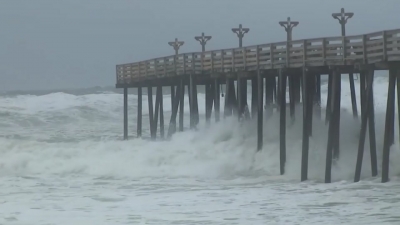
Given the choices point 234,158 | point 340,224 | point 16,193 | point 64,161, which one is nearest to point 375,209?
point 340,224

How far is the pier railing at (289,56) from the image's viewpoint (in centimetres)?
2584

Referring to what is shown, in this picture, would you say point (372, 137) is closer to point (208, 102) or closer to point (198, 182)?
point (198, 182)

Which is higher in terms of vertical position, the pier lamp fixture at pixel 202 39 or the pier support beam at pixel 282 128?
the pier lamp fixture at pixel 202 39

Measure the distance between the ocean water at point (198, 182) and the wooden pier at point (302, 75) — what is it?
2.31ft

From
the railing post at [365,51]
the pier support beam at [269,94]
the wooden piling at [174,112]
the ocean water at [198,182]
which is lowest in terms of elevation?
Answer: the ocean water at [198,182]

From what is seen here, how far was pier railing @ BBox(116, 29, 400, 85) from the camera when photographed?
84.8 feet

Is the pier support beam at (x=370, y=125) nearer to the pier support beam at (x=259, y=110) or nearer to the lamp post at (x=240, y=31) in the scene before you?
the pier support beam at (x=259, y=110)

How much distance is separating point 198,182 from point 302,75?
4406 mm

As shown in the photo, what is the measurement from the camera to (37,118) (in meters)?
65.1

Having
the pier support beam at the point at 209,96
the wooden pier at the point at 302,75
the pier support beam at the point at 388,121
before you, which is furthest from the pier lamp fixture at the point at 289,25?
the pier support beam at the point at 388,121

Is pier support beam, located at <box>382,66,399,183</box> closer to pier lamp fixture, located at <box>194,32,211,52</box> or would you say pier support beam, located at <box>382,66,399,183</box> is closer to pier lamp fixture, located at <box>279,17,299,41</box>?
pier lamp fixture, located at <box>279,17,299,41</box>

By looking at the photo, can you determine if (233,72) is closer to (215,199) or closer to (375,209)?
(215,199)

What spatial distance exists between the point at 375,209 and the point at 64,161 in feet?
64.0

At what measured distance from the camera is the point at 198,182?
29547 millimetres
